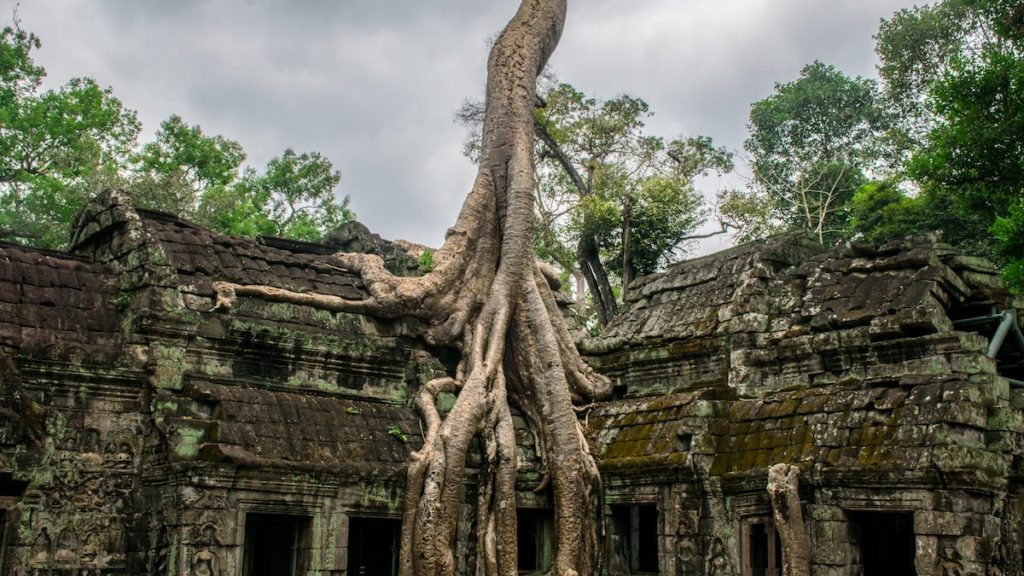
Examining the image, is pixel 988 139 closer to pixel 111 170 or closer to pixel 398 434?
pixel 398 434

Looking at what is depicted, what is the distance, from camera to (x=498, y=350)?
1190 centimetres

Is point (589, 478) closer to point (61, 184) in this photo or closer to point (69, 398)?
point (69, 398)

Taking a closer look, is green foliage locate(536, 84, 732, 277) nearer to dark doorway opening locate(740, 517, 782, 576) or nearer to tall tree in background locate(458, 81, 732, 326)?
tall tree in background locate(458, 81, 732, 326)

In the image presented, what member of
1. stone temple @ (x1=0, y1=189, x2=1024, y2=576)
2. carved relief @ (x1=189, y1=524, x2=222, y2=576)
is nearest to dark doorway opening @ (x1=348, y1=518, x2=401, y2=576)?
stone temple @ (x1=0, y1=189, x2=1024, y2=576)

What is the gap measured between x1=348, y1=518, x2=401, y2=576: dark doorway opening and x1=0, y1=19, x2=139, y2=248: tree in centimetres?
1440

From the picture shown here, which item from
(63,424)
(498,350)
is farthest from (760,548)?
(63,424)

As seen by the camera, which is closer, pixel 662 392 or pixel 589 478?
pixel 589 478

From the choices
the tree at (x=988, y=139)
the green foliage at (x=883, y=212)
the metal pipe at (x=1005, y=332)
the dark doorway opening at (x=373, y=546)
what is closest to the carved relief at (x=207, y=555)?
the dark doorway opening at (x=373, y=546)

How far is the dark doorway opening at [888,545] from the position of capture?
10.6 metres

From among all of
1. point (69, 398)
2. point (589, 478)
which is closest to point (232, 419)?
point (69, 398)

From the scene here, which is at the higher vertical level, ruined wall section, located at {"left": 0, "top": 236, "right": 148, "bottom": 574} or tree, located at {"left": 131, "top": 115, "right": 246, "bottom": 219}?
tree, located at {"left": 131, "top": 115, "right": 246, "bottom": 219}

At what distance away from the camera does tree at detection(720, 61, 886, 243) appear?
2738cm

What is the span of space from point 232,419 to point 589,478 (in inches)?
151

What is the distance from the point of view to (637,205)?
22.6 metres
